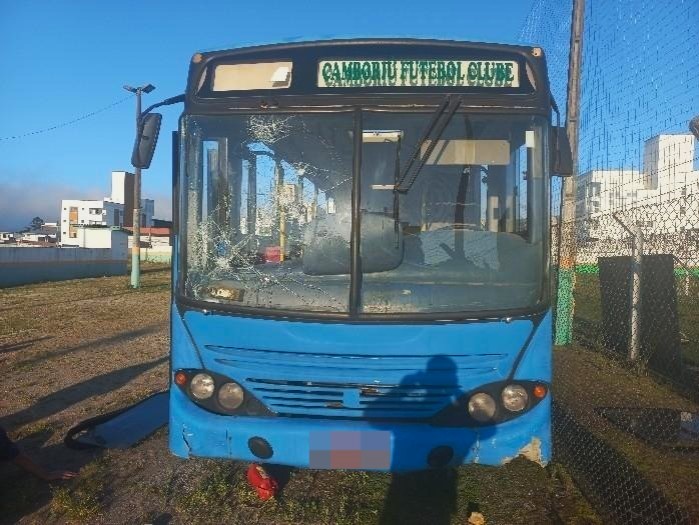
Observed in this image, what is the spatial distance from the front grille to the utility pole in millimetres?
6272

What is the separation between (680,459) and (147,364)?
22.9 feet

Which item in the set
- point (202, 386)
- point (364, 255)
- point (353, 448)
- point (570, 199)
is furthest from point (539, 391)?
point (570, 199)

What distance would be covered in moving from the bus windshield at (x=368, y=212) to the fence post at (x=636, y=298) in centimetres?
461

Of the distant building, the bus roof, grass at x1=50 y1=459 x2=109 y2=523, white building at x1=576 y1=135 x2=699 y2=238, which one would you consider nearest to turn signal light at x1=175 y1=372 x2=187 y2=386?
grass at x1=50 y1=459 x2=109 y2=523

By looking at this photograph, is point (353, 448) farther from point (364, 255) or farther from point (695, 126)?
point (695, 126)

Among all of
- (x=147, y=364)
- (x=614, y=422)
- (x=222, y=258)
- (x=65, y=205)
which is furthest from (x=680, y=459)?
(x=65, y=205)

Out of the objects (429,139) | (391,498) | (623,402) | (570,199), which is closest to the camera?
(429,139)

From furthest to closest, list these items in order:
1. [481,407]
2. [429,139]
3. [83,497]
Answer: [83,497], [429,139], [481,407]

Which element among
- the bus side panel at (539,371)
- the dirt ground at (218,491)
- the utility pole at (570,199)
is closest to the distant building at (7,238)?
the utility pole at (570,199)

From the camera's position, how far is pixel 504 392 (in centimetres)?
365

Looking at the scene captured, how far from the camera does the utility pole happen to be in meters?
9.45

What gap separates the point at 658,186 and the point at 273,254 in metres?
3.95

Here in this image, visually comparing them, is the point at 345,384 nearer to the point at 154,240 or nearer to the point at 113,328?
the point at 113,328

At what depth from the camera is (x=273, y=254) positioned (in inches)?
155
